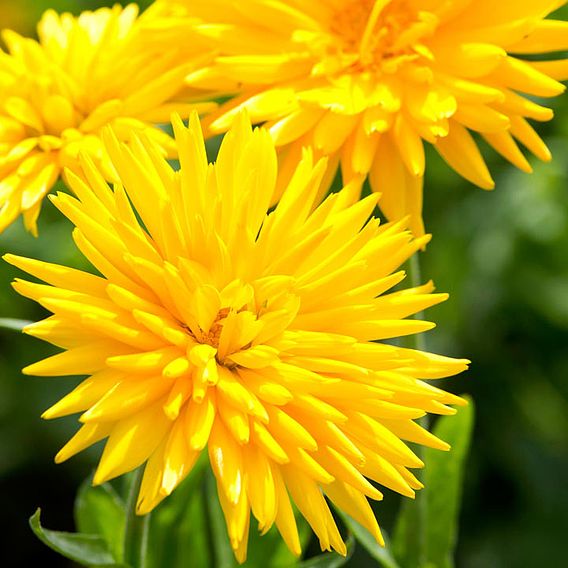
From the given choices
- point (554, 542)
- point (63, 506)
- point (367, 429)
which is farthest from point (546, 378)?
point (367, 429)

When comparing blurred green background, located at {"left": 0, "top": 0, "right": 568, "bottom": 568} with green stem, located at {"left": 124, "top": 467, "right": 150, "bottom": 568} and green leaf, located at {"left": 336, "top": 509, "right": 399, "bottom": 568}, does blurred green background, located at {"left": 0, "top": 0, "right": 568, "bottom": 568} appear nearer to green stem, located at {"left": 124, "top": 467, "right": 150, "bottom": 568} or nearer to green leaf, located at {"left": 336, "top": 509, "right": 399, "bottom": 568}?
green leaf, located at {"left": 336, "top": 509, "right": 399, "bottom": 568}

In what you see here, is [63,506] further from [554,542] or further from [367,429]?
[367,429]

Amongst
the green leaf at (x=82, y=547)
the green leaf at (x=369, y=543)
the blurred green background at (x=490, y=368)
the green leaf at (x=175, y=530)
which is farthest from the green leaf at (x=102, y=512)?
the blurred green background at (x=490, y=368)

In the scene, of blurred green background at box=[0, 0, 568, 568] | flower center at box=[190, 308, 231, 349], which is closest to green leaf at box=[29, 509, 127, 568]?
flower center at box=[190, 308, 231, 349]

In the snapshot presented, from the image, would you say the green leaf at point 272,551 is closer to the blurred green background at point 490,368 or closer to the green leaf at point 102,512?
the green leaf at point 102,512

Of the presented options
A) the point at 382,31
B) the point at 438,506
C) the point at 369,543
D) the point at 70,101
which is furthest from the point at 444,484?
the point at 70,101

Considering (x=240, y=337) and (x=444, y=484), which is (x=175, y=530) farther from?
(x=240, y=337)
